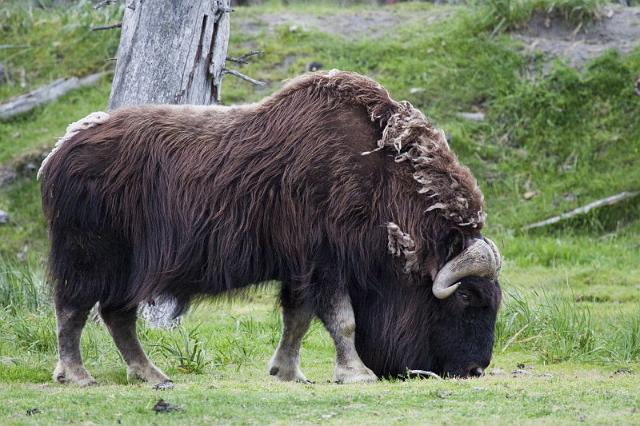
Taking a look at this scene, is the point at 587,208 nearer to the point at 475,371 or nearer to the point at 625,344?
the point at 625,344

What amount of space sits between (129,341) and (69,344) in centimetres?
36

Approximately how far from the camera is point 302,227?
6.24 metres

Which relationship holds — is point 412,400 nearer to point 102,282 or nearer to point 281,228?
point 281,228

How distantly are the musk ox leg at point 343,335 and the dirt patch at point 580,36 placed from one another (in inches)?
293

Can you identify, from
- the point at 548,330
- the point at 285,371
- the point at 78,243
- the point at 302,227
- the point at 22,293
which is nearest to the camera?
the point at 302,227

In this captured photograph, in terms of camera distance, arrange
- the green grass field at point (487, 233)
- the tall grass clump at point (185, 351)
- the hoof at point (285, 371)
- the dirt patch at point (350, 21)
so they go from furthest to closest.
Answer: the dirt patch at point (350, 21)
the tall grass clump at point (185, 351)
the hoof at point (285, 371)
the green grass field at point (487, 233)

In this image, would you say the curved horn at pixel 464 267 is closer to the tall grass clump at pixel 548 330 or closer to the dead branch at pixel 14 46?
the tall grass clump at pixel 548 330

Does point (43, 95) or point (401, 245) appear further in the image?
point (43, 95)

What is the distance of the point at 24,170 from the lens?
493 inches

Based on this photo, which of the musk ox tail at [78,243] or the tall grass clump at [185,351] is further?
the tall grass clump at [185,351]

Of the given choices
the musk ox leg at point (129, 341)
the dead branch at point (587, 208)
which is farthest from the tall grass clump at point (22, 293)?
the dead branch at point (587, 208)

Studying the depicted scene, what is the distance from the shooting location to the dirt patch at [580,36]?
13.2 metres

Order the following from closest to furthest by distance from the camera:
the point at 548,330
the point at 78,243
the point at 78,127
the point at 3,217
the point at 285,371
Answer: the point at 78,243 < the point at 78,127 < the point at 285,371 < the point at 548,330 < the point at 3,217

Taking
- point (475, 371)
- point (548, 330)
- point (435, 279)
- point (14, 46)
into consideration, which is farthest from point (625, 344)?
point (14, 46)
